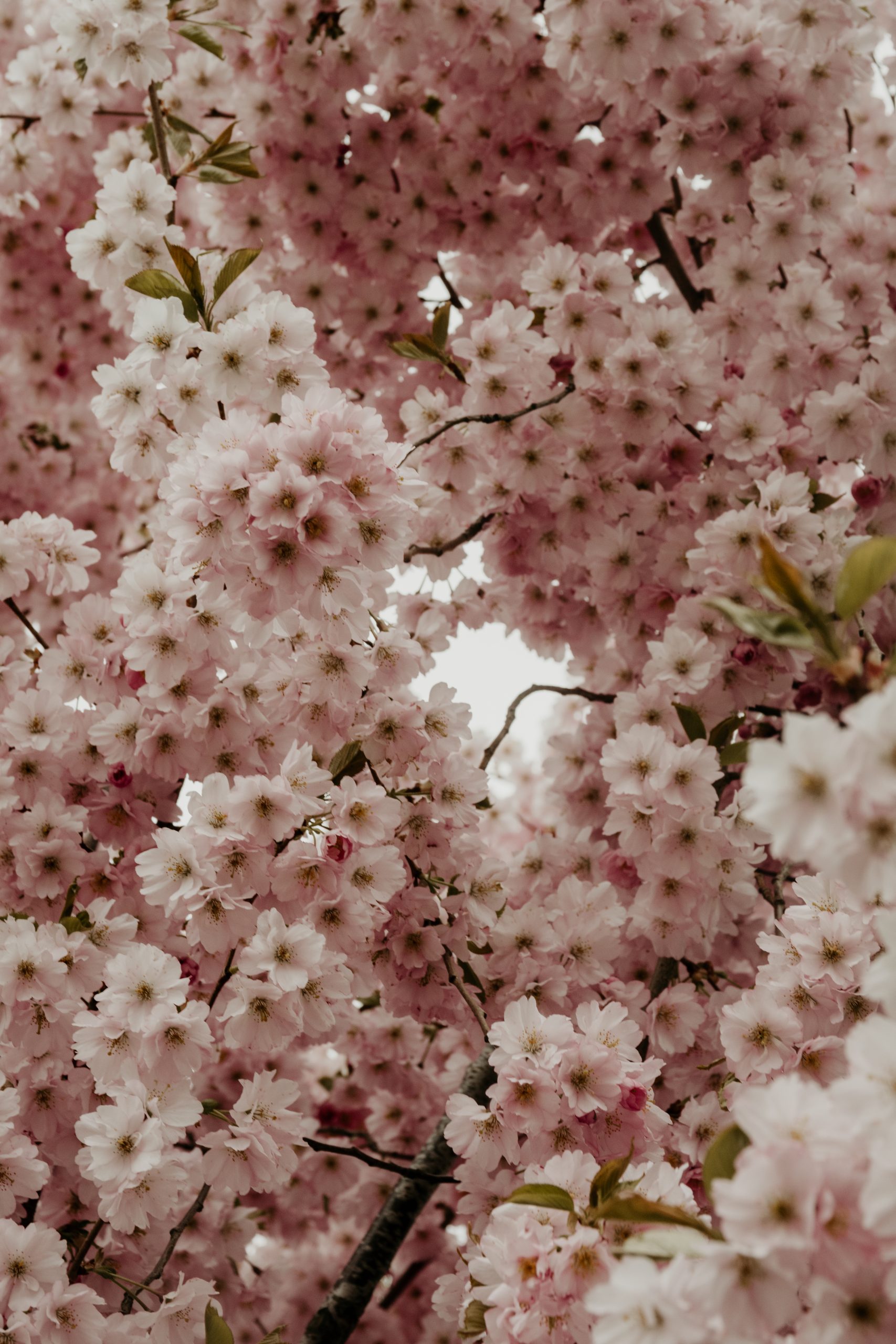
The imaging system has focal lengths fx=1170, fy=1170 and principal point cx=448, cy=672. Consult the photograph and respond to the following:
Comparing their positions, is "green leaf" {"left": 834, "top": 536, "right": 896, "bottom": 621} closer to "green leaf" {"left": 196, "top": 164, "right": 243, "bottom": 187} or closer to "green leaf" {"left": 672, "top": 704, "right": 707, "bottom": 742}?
"green leaf" {"left": 672, "top": 704, "right": 707, "bottom": 742}

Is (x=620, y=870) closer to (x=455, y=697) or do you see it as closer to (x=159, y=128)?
(x=455, y=697)

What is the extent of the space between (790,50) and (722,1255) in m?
2.81

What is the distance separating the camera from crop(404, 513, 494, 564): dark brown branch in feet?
9.11

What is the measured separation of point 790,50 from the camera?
287 centimetres

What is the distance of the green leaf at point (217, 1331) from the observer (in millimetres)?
1688

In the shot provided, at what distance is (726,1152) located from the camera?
1.14 m

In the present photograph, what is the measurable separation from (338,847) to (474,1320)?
0.71 meters

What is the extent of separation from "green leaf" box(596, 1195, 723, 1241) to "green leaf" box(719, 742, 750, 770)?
103cm

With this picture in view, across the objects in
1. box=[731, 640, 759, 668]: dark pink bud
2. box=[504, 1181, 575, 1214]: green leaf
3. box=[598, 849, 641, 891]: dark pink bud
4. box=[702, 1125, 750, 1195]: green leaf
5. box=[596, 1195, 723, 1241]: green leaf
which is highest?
box=[731, 640, 759, 668]: dark pink bud

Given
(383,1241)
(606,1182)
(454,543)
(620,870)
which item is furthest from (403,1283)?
(606,1182)

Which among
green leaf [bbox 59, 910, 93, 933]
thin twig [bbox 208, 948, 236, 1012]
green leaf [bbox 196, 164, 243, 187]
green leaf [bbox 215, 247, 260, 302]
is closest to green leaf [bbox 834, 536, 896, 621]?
thin twig [bbox 208, 948, 236, 1012]

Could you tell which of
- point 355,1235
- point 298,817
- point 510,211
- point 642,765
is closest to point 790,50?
point 510,211

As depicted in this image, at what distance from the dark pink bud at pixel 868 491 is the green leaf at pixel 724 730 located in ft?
2.38

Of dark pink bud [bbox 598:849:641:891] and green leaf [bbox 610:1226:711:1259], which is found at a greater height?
dark pink bud [bbox 598:849:641:891]
